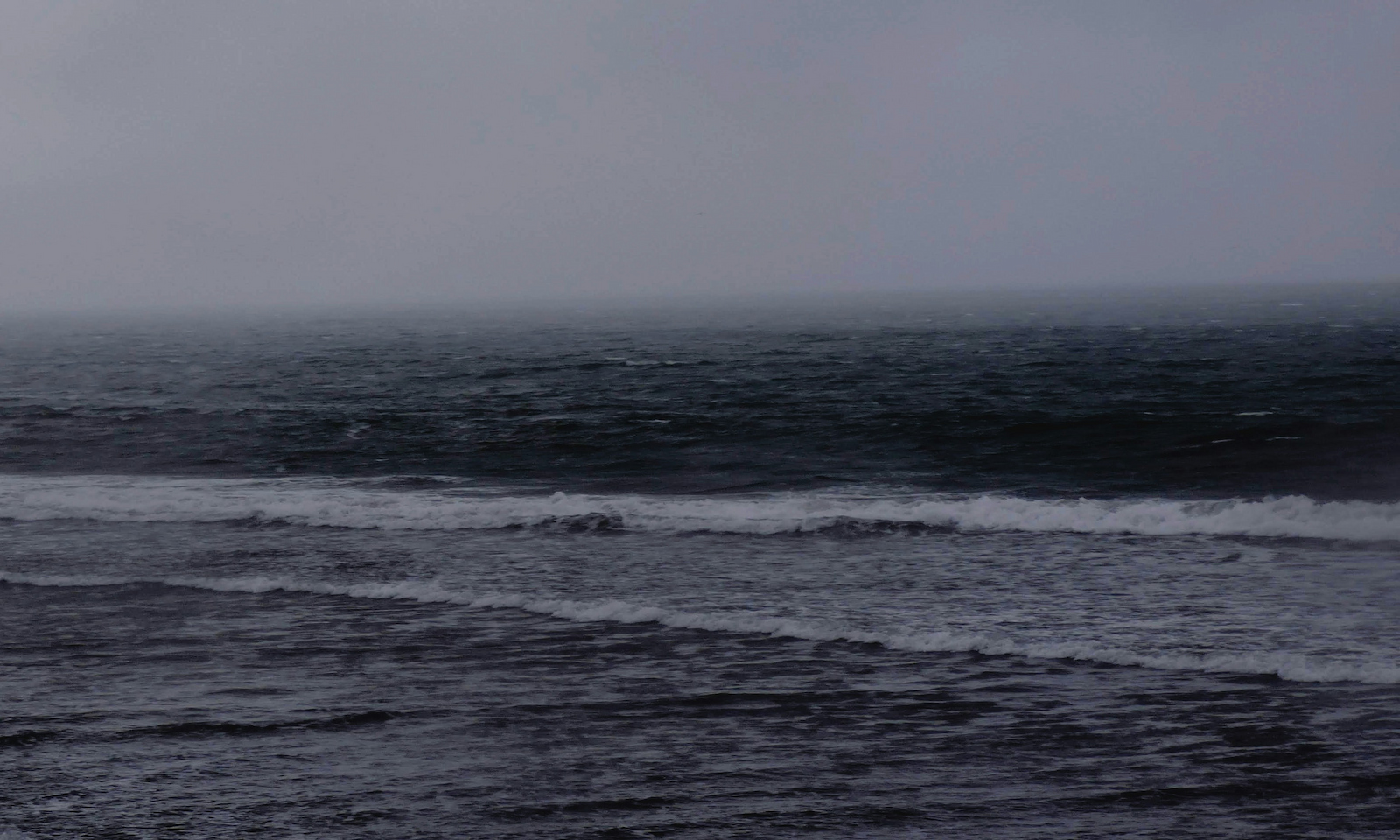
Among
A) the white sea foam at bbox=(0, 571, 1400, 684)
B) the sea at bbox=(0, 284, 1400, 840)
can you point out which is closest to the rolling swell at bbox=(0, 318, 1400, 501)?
the sea at bbox=(0, 284, 1400, 840)

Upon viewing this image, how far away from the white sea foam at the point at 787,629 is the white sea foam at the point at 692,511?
5.77m

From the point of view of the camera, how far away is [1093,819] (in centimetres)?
938

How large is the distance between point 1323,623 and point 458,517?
15.3m

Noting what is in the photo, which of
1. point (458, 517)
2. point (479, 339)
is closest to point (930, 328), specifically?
point (479, 339)

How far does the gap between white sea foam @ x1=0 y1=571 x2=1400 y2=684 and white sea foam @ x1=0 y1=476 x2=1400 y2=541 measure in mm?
5771

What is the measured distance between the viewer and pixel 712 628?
15.6 m

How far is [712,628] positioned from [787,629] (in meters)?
0.89

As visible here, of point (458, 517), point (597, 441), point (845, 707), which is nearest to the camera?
point (845, 707)

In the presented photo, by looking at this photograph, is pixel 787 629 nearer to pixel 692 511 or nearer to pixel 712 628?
pixel 712 628

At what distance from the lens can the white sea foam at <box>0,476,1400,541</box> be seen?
73.0ft

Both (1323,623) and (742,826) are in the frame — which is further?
(1323,623)

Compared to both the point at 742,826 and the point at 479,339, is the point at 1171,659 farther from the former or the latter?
the point at 479,339

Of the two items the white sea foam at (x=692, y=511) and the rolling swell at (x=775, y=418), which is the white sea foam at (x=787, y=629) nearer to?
the white sea foam at (x=692, y=511)

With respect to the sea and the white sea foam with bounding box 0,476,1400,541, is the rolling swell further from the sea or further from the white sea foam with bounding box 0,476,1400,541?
the white sea foam with bounding box 0,476,1400,541
